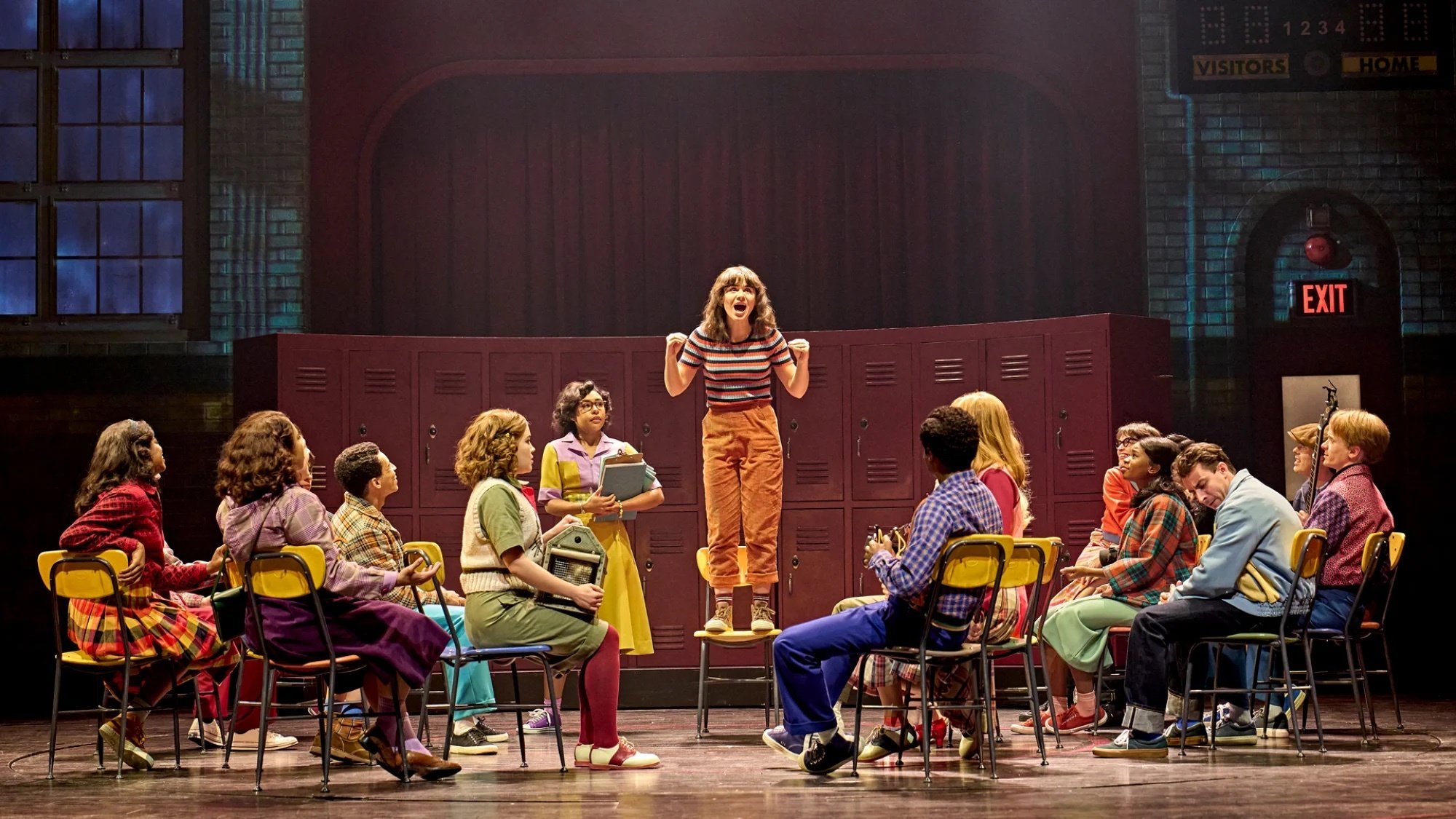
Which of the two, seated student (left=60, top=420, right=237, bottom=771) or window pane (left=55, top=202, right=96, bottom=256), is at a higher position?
window pane (left=55, top=202, right=96, bottom=256)

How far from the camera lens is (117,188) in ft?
29.6

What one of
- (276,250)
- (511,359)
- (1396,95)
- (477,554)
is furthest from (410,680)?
(1396,95)

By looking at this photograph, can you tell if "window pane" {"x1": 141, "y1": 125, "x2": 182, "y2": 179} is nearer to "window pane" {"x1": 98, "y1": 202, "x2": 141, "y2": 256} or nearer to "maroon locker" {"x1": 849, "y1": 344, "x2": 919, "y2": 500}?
"window pane" {"x1": 98, "y1": 202, "x2": 141, "y2": 256}

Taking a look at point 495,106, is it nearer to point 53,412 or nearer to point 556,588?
point 53,412

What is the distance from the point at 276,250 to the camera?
8.81 metres

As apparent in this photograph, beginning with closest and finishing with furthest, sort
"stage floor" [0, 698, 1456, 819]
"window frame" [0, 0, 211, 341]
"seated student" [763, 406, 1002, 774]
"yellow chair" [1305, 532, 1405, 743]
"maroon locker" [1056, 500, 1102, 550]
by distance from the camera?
"stage floor" [0, 698, 1456, 819] < "seated student" [763, 406, 1002, 774] < "yellow chair" [1305, 532, 1405, 743] < "maroon locker" [1056, 500, 1102, 550] < "window frame" [0, 0, 211, 341]

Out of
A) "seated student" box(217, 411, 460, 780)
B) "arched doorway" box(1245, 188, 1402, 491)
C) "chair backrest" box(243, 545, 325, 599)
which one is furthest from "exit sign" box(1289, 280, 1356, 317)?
"chair backrest" box(243, 545, 325, 599)

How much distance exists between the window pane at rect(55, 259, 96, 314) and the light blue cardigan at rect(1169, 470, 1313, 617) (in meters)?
6.44

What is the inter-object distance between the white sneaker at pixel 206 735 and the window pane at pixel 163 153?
388 cm

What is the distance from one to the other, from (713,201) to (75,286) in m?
3.70

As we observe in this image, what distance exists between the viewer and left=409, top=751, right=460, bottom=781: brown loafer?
486 cm

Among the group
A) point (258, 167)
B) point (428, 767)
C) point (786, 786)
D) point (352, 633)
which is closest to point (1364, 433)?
point (786, 786)

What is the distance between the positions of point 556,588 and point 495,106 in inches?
191

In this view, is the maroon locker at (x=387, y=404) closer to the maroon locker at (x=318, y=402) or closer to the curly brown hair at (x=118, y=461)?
the maroon locker at (x=318, y=402)
